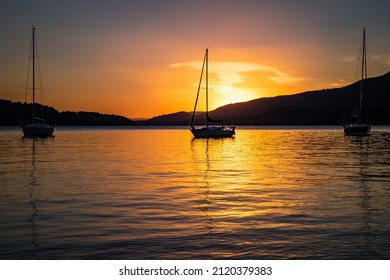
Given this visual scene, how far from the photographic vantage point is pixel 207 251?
973 centimetres

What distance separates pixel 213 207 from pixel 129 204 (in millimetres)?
3085

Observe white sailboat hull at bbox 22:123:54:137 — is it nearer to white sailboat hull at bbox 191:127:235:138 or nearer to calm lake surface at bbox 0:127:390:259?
white sailboat hull at bbox 191:127:235:138

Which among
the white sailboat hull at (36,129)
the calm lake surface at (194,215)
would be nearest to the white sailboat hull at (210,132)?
the white sailboat hull at (36,129)

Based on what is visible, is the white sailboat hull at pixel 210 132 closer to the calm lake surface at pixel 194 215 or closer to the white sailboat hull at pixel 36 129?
the white sailboat hull at pixel 36 129

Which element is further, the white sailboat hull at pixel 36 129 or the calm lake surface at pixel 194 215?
the white sailboat hull at pixel 36 129

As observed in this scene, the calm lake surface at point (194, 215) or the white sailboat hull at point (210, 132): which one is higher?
the white sailboat hull at point (210, 132)

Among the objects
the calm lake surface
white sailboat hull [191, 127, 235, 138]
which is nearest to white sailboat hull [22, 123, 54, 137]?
white sailboat hull [191, 127, 235, 138]

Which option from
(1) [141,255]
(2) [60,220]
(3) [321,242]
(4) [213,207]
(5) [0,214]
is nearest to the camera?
(1) [141,255]

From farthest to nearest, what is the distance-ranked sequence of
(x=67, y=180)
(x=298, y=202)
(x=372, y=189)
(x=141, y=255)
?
(x=67, y=180)
(x=372, y=189)
(x=298, y=202)
(x=141, y=255)

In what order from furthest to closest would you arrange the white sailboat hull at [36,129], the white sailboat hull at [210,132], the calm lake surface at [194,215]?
1. the white sailboat hull at [210,132]
2. the white sailboat hull at [36,129]
3. the calm lake surface at [194,215]

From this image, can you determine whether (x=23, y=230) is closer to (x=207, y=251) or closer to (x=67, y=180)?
(x=207, y=251)

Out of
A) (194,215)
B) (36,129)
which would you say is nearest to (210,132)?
(36,129)
